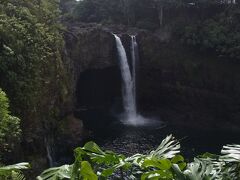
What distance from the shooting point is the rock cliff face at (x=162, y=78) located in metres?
33.5

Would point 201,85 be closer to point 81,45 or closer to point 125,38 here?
point 125,38

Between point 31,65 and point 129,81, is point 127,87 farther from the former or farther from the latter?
point 31,65

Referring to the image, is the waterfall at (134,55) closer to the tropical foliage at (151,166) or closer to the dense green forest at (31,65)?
the dense green forest at (31,65)

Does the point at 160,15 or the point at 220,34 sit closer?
the point at 220,34

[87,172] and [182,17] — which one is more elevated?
[182,17]

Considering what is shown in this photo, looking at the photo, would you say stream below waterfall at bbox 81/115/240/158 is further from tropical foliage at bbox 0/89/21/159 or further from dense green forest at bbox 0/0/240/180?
tropical foliage at bbox 0/89/21/159

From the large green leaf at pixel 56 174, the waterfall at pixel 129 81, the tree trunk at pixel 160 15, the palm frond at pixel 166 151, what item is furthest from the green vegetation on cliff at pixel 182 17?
the large green leaf at pixel 56 174

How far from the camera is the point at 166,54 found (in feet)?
115

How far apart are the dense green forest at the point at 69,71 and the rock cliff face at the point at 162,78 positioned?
3.35 ft

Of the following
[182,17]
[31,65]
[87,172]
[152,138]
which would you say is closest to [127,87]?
[182,17]

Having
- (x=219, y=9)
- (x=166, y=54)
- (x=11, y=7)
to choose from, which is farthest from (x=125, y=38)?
(x=11, y=7)

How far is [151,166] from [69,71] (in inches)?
962

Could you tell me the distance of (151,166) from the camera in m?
3.69

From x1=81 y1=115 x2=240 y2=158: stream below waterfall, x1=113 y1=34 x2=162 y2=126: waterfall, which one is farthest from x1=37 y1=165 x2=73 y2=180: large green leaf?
x1=113 y1=34 x2=162 y2=126: waterfall
